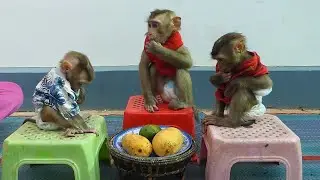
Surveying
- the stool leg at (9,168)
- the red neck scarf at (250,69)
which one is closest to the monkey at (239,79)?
the red neck scarf at (250,69)

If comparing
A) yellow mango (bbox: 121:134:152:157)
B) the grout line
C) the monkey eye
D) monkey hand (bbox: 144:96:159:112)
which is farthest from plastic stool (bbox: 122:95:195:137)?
the grout line

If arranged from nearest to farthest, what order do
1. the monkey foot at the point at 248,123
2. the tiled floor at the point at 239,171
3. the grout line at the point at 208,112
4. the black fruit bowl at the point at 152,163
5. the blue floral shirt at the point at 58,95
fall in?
the black fruit bowl at the point at 152,163 → the blue floral shirt at the point at 58,95 → the monkey foot at the point at 248,123 → the tiled floor at the point at 239,171 → the grout line at the point at 208,112

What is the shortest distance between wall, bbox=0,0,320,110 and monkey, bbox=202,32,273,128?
3.66ft

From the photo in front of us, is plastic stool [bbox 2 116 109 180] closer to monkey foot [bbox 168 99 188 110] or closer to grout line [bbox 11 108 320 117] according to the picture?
monkey foot [bbox 168 99 188 110]

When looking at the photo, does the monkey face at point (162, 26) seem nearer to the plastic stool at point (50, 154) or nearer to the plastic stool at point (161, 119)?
the plastic stool at point (161, 119)

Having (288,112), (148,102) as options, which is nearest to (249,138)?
(148,102)

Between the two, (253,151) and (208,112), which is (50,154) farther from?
(208,112)

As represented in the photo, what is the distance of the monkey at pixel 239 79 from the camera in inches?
93.1

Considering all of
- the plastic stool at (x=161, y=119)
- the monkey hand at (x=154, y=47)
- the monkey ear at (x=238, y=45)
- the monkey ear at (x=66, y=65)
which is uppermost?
the monkey ear at (x=238, y=45)

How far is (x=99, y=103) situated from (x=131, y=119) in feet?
3.58

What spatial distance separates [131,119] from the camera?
2588 millimetres

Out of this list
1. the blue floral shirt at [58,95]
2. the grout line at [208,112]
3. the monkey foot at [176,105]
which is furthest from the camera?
the grout line at [208,112]

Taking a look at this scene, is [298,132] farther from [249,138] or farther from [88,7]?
[88,7]

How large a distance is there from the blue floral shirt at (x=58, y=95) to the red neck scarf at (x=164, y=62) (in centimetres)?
59
